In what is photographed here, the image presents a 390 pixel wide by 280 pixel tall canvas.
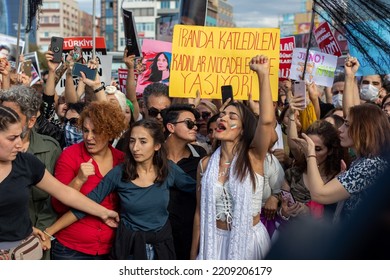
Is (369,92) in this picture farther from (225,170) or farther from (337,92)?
(225,170)

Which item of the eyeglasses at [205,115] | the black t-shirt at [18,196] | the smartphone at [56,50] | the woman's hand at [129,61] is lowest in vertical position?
the black t-shirt at [18,196]

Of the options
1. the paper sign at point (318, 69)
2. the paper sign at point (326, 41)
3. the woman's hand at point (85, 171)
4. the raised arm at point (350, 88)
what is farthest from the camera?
the paper sign at point (326, 41)

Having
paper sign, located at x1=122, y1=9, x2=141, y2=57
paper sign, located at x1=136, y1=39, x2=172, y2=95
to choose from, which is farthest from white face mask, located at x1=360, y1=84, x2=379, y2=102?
paper sign, located at x1=122, y1=9, x2=141, y2=57

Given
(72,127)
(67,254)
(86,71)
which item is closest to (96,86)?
(86,71)

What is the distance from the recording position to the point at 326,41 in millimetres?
7160

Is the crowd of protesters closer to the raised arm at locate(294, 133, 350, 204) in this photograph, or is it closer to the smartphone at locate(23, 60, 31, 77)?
the raised arm at locate(294, 133, 350, 204)

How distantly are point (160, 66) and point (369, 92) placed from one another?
100 inches

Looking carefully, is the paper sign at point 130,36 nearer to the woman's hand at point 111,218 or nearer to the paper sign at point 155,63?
the paper sign at point 155,63

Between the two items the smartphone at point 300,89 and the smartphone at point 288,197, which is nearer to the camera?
the smartphone at point 288,197

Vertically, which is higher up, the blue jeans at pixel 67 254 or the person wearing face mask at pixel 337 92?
the person wearing face mask at pixel 337 92

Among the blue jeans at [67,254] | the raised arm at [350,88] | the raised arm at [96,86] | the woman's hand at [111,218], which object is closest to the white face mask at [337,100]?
the raised arm at [350,88]

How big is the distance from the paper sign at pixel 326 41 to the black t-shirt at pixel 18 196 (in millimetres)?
4631

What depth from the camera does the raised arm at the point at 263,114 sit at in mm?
3285
